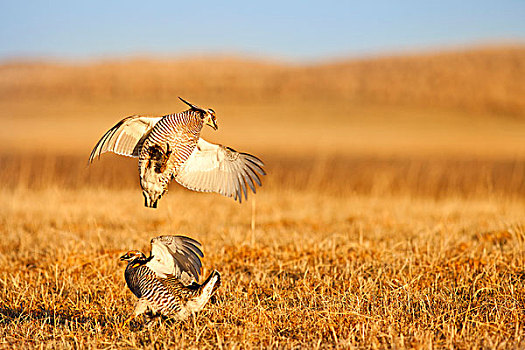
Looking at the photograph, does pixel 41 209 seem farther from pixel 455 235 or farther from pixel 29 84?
pixel 29 84

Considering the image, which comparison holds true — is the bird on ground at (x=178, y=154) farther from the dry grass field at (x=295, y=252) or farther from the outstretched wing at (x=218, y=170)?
the dry grass field at (x=295, y=252)

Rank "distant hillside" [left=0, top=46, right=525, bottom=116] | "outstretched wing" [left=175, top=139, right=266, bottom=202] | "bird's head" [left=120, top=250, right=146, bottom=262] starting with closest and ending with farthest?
"bird's head" [left=120, top=250, right=146, bottom=262] < "outstretched wing" [left=175, top=139, right=266, bottom=202] < "distant hillside" [left=0, top=46, right=525, bottom=116]

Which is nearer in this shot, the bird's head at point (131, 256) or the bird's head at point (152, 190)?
the bird's head at point (152, 190)

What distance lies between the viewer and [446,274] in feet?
16.1

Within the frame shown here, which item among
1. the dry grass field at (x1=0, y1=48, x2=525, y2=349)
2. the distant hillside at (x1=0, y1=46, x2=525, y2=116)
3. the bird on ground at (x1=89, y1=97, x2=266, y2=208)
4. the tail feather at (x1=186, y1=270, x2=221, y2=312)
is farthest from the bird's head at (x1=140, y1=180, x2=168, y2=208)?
the distant hillside at (x1=0, y1=46, x2=525, y2=116)

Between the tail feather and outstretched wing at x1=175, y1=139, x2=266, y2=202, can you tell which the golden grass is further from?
outstretched wing at x1=175, y1=139, x2=266, y2=202

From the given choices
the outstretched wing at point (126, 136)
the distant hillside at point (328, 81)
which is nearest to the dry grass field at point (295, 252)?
the outstretched wing at point (126, 136)

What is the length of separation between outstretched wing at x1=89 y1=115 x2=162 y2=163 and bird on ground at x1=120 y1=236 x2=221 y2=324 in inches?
24.1

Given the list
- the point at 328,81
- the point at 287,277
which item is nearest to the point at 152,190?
the point at 287,277

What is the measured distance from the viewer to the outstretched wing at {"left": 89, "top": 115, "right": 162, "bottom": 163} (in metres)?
3.76

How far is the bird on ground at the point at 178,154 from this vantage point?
3.56m

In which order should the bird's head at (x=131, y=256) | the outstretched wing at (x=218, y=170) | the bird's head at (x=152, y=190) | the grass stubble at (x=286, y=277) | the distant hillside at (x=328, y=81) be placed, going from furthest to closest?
the distant hillside at (x=328, y=81)
the outstretched wing at (x=218, y=170)
the bird's head at (x=131, y=256)
the bird's head at (x=152, y=190)
the grass stubble at (x=286, y=277)

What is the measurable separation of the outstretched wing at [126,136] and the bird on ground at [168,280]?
61 centimetres

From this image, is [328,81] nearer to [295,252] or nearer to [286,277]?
[295,252]
